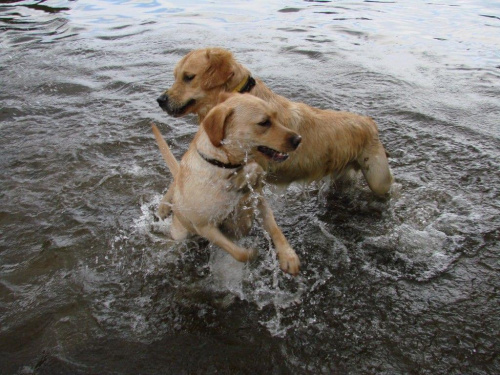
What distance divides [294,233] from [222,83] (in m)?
1.68

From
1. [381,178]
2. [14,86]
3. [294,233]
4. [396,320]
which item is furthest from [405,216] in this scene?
[14,86]

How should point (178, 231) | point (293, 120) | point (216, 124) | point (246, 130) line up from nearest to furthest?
point (216, 124) → point (246, 130) → point (293, 120) → point (178, 231)

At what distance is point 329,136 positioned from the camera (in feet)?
14.1

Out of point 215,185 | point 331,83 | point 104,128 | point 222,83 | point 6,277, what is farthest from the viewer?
point 331,83

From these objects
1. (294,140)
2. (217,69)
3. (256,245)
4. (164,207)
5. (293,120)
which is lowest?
(256,245)

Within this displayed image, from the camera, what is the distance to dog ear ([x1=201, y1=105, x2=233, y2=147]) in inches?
128

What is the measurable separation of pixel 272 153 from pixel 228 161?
0.38m

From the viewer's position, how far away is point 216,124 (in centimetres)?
324

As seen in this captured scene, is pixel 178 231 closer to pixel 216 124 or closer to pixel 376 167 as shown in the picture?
pixel 216 124

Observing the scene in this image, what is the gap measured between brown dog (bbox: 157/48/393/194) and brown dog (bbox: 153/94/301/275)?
1.98 ft

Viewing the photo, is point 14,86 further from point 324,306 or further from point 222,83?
point 324,306

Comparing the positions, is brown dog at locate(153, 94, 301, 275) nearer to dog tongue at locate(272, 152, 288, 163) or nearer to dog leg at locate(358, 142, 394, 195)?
dog tongue at locate(272, 152, 288, 163)

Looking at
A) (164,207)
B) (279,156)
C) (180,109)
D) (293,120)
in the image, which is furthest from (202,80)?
(164,207)

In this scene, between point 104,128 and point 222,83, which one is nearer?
point 222,83
